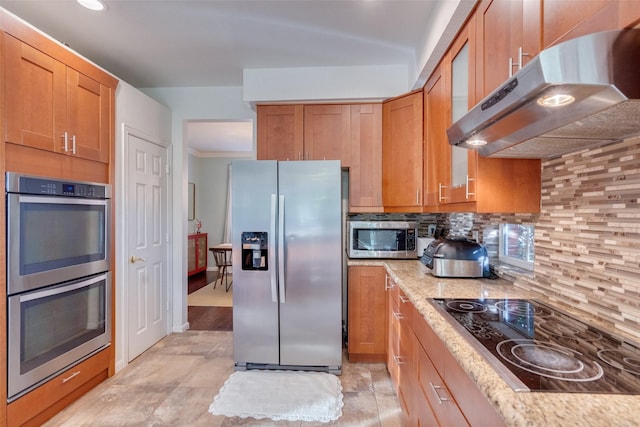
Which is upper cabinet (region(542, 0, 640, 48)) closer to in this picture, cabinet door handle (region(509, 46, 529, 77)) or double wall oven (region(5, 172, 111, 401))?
cabinet door handle (region(509, 46, 529, 77))

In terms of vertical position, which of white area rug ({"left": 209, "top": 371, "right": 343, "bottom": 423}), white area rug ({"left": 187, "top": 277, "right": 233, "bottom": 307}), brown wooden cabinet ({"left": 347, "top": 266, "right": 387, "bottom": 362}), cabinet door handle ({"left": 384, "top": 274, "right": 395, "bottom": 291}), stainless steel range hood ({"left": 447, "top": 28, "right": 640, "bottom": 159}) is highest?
stainless steel range hood ({"left": 447, "top": 28, "right": 640, "bottom": 159})

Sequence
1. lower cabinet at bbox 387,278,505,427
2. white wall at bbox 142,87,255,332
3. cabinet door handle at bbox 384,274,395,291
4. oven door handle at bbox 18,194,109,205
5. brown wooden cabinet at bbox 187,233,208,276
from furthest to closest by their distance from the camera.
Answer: brown wooden cabinet at bbox 187,233,208,276 < white wall at bbox 142,87,255,332 < cabinet door handle at bbox 384,274,395,291 < oven door handle at bbox 18,194,109,205 < lower cabinet at bbox 387,278,505,427

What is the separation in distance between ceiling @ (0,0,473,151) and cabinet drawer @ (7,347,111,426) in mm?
2346

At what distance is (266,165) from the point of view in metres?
2.41

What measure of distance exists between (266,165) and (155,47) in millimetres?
1304

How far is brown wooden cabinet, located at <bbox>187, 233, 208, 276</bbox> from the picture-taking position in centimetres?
573

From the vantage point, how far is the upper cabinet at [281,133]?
9.04ft

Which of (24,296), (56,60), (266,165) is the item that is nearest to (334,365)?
(266,165)

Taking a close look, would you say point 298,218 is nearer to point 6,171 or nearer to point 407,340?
point 407,340

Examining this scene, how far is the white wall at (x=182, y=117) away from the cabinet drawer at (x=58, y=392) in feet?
3.09

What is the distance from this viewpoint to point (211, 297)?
4.63 metres

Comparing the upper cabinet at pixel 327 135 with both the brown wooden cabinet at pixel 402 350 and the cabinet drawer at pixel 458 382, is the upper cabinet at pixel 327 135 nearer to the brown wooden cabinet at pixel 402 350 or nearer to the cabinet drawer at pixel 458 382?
the brown wooden cabinet at pixel 402 350

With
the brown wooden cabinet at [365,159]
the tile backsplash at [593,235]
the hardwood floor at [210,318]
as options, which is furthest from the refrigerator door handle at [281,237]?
the tile backsplash at [593,235]

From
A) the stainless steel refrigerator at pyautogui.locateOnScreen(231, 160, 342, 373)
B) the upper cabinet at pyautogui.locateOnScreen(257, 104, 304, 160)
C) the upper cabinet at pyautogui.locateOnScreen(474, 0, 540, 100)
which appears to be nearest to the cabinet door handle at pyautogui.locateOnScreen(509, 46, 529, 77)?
the upper cabinet at pyautogui.locateOnScreen(474, 0, 540, 100)
